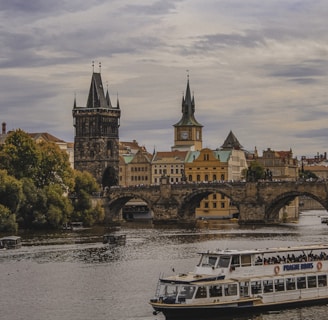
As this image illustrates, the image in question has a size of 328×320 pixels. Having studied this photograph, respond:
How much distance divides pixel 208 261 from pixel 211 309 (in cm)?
421

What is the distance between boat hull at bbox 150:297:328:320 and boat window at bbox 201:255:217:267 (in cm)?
328

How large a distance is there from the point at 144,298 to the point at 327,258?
40.8ft

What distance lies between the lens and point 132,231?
140 meters

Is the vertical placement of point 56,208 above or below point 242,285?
above

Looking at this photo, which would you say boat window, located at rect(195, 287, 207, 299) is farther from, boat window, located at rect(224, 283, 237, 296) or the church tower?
the church tower

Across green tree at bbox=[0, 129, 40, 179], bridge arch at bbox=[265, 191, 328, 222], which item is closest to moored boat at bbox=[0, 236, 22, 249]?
green tree at bbox=[0, 129, 40, 179]

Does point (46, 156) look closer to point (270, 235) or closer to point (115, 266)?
point (270, 235)

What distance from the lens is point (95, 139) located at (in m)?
197

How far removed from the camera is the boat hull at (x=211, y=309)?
61.2m

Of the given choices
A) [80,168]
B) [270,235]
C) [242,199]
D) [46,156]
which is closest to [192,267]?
[270,235]

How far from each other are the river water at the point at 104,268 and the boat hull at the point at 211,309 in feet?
1.83

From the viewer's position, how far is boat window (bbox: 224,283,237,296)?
207ft

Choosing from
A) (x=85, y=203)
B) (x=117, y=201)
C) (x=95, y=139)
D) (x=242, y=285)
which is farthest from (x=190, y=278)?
(x=95, y=139)

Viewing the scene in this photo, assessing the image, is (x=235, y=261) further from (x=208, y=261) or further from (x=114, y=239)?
(x=114, y=239)
